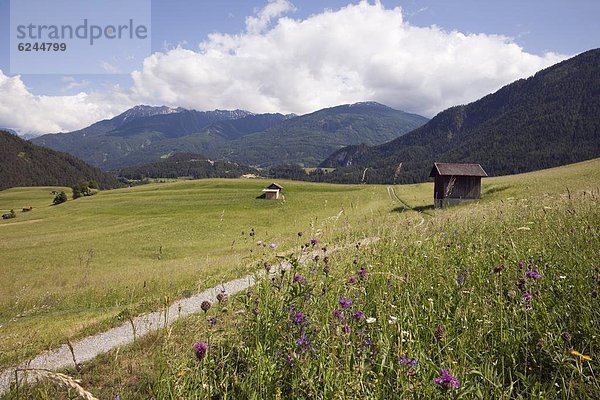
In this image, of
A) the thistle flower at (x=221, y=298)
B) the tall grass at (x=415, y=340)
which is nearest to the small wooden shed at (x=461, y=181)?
the tall grass at (x=415, y=340)

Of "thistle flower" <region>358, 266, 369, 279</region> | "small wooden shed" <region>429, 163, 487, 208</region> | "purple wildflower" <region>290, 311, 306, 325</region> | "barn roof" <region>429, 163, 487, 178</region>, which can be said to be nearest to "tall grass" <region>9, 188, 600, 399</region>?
"purple wildflower" <region>290, 311, 306, 325</region>

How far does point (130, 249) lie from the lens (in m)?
41.1

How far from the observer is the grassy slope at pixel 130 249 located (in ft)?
43.6

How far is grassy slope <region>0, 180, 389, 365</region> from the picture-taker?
43.6ft

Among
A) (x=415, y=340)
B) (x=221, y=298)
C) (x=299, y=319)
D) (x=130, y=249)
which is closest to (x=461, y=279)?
(x=415, y=340)

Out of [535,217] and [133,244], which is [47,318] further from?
[133,244]

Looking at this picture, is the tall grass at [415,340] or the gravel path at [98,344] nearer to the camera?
the tall grass at [415,340]

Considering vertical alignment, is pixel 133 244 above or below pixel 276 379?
below

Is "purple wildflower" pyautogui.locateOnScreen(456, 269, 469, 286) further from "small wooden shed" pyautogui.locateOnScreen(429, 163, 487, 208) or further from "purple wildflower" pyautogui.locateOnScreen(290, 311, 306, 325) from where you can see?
"small wooden shed" pyautogui.locateOnScreen(429, 163, 487, 208)

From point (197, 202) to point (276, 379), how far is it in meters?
75.0

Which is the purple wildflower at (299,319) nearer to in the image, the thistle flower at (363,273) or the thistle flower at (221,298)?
the thistle flower at (221,298)

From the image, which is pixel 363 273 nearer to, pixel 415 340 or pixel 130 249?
pixel 415 340

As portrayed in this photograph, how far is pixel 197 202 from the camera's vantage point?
74.8 m

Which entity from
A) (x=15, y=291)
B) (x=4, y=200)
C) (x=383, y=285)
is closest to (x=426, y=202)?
(x=15, y=291)
